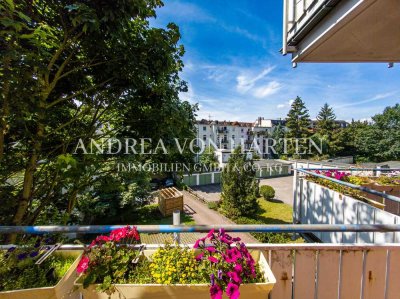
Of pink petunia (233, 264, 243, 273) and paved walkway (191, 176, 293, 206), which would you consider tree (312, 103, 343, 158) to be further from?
pink petunia (233, 264, 243, 273)

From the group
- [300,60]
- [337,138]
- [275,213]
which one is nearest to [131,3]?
[300,60]

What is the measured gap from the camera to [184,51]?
13.2 feet

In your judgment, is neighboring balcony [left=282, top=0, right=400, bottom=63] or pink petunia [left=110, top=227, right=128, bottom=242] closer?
pink petunia [left=110, top=227, right=128, bottom=242]

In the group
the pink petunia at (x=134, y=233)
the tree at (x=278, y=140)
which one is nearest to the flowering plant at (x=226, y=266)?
the pink petunia at (x=134, y=233)

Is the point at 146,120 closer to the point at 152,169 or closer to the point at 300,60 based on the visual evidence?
the point at 152,169

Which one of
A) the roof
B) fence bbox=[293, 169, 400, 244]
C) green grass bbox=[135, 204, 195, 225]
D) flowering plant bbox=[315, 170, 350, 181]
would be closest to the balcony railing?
fence bbox=[293, 169, 400, 244]

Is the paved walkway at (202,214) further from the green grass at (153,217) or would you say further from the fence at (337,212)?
the fence at (337,212)

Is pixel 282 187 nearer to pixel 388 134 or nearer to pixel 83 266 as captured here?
pixel 83 266

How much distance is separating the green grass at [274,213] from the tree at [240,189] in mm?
1476

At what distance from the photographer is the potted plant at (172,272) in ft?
→ 3.92

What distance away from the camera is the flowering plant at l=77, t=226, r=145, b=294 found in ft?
4.00

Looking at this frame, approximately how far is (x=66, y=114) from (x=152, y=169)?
2.32 m

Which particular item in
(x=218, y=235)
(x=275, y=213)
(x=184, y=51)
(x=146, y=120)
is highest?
(x=184, y=51)

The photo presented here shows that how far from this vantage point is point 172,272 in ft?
4.10
